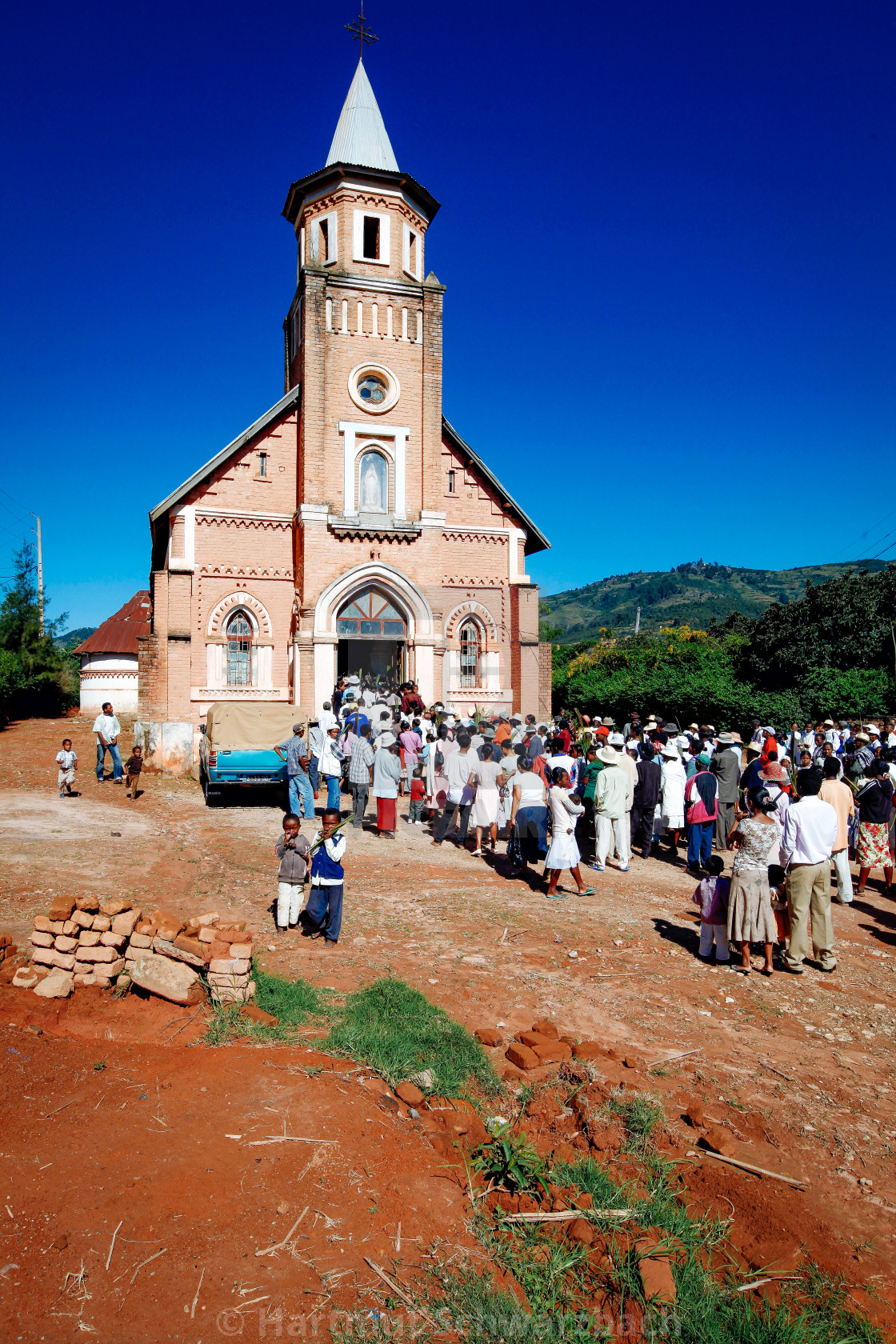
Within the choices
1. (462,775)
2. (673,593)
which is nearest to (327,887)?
(462,775)

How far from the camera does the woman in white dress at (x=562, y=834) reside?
991 cm

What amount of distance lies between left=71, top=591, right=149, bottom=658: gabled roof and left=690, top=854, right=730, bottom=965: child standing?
29.5 m

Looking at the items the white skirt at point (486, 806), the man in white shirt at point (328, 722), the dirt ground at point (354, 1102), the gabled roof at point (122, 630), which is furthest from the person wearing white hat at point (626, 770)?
the gabled roof at point (122, 630)

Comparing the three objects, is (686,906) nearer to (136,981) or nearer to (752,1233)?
(752,1233)

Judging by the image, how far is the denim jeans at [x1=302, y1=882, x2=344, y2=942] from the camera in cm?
825

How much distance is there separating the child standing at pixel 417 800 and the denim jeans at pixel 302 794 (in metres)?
1.89

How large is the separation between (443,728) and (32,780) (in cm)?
1007

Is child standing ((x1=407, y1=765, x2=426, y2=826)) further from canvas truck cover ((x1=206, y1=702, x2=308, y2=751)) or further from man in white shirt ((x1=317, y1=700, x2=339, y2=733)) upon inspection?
canvas truck cover ((x1=206, y1=702, x2=308, y2=751))

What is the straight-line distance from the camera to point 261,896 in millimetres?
9812

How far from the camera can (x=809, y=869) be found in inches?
325

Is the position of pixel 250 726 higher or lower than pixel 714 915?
higher

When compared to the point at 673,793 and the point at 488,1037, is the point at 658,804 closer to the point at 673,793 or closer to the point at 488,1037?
the point at 673,793

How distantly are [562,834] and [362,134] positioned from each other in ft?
75.3

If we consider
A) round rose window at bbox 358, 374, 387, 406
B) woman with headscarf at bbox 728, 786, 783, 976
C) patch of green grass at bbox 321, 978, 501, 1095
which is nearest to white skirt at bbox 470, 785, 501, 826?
woman with headscarf at bbox 728, 786, 783, 976
